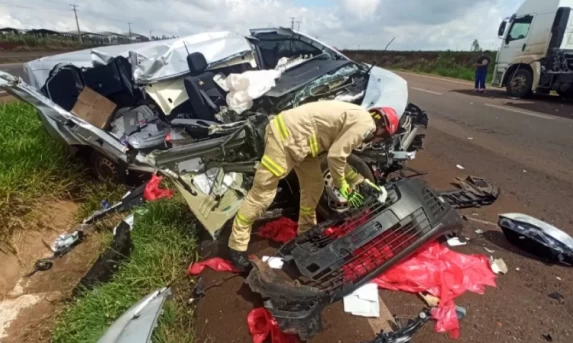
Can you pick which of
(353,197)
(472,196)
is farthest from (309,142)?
(472,196)

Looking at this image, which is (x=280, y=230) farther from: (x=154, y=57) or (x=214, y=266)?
(x=154, y=57)

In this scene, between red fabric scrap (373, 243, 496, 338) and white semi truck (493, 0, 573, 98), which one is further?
white semi truck (493, 0, 573, 98)

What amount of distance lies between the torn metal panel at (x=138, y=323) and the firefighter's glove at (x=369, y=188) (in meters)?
1.60

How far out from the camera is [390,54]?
93.7ft

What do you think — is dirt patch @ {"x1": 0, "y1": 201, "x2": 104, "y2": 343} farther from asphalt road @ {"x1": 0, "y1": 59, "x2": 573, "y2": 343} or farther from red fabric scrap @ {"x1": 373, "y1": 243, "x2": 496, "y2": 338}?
red fabric scrap @ {"x1": 373, "y1": 243, "x2": 496, "y2": 338}

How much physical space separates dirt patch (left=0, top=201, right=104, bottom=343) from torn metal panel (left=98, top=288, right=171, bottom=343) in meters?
1.32

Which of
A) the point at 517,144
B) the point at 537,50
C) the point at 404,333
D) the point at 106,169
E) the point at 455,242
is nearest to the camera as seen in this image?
the point at 404,333

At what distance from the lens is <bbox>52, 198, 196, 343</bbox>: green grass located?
258 cm

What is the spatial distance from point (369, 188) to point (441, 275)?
765 mm

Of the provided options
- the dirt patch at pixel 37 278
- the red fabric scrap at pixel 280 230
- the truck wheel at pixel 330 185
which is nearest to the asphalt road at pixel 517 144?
the truck wheel at pixel 330 185

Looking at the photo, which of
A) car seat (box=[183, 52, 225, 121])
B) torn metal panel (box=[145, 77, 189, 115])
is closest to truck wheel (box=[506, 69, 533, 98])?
car seat (box=[183, 52, 225, 121])

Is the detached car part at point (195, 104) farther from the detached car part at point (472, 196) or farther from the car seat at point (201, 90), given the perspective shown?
the detached car part at point (472, 196)

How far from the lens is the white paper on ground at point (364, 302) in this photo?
2.37m

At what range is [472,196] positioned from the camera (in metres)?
3.82
